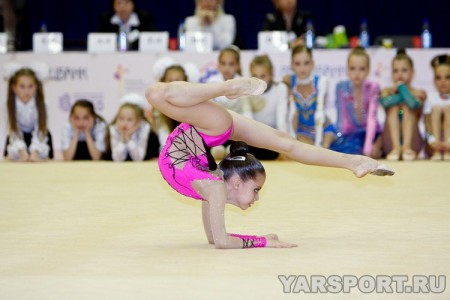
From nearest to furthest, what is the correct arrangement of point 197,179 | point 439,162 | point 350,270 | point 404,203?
point 350,270, point 197,179, point 404,203, point 439,162

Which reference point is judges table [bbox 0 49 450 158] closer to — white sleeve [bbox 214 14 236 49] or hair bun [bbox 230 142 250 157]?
white sleeve [bbox 214 14 236 49]

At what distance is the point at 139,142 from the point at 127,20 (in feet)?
5.69

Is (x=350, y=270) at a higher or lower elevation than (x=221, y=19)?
lower

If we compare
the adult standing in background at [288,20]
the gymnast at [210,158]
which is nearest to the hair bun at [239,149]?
the gymnast at [210,158]

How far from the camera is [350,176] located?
6.30 m

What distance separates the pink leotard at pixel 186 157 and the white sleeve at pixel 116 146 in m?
3.88

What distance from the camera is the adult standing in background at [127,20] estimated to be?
8.53 metres

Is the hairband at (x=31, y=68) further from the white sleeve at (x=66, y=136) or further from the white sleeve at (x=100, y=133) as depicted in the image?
the white sleeve at (x=100, y=133)

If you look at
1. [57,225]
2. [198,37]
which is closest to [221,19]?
[198,37]

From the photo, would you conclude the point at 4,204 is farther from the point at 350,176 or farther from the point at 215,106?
the point at 350,176

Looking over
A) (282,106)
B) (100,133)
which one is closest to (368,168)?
(282,106)

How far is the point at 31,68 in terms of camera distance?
24.9 feet

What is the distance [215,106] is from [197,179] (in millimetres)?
309

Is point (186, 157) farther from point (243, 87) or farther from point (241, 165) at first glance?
point (243, 87)
